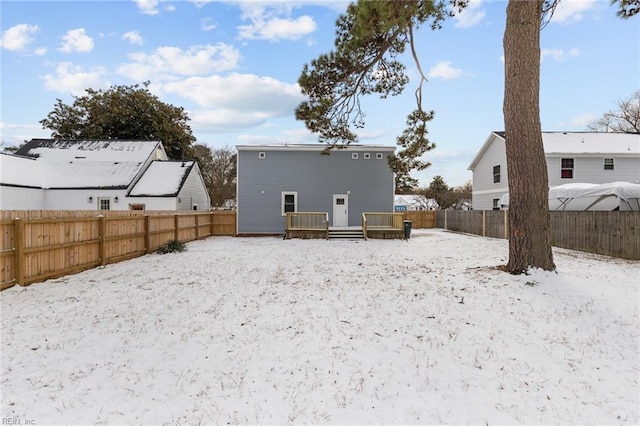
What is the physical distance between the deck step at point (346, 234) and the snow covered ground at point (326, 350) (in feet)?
29.2

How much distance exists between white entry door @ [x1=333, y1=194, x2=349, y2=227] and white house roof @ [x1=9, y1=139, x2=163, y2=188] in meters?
12.8

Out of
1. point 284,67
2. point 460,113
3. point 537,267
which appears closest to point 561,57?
point 460,113

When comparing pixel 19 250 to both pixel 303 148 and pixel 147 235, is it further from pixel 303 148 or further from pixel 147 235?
pixel 303 148

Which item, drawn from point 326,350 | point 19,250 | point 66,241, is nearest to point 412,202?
point 66,241

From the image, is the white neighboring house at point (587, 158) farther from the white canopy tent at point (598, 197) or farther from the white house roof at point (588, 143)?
the white canopy tent at point (598, 197)

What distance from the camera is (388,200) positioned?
17641 mm

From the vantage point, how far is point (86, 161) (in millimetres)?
20969

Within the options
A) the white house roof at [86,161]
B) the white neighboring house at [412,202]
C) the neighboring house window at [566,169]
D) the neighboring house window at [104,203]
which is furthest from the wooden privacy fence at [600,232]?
the white neighboring house at [412,202]

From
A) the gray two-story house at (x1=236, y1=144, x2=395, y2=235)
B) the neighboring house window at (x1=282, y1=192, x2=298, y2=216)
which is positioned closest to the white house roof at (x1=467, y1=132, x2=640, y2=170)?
the gray two-story house at (x1=236, y1=144, x2=395, y2=235)

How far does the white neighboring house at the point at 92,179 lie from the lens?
18531mm

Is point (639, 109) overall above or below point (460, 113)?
above

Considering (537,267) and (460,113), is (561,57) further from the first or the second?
(537,267)

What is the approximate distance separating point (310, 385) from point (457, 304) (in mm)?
3087

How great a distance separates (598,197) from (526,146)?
8024 mm
